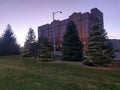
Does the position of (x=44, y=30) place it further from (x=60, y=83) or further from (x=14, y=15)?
(x=60, y=83)

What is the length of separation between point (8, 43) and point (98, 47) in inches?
1302

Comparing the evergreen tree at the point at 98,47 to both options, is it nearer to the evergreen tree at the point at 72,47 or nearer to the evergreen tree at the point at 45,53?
the evergreen tree at the point at 72,47

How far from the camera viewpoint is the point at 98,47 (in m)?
13.2

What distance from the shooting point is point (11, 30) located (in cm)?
4422

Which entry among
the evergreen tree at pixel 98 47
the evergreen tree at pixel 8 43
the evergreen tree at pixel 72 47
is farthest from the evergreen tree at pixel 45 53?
the evergreen tree at pixel 8 43

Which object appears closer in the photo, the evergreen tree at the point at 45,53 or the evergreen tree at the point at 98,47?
the evergreen tree at the point at 98,47

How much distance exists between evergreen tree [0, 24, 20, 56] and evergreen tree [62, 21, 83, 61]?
83.6 feet

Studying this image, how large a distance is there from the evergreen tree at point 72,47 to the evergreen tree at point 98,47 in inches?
173

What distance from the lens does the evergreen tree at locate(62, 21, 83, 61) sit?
1788cm

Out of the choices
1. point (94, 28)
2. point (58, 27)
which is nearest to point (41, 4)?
point (94, 28)

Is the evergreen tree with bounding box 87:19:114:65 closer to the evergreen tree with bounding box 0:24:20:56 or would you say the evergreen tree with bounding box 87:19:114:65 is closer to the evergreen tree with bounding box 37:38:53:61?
the evergreen tree with bounding box 37:38:53:61

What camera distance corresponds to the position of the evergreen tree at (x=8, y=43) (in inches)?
1541

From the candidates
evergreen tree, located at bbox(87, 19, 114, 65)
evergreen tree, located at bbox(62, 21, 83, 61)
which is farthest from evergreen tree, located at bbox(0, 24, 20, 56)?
evergreen tree, located at bbox(87, 19, 114, 65)

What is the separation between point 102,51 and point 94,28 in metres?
2.55
